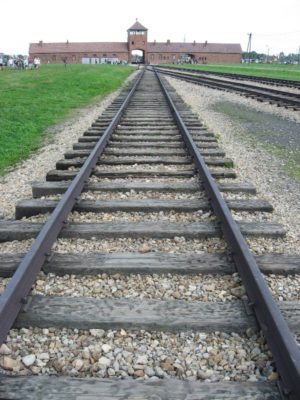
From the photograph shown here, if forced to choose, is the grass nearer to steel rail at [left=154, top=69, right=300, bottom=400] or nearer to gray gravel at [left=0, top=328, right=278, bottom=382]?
steel rail at [left=154, top=69, right=300, bottom=400]

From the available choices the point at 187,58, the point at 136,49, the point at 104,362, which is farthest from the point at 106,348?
the point at 187,58

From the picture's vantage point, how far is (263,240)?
12.3 feet

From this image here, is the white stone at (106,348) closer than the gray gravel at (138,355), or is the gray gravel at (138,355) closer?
the gray gravel at (138,355)

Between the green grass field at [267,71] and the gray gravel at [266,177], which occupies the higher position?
the green grass field at [267,71]

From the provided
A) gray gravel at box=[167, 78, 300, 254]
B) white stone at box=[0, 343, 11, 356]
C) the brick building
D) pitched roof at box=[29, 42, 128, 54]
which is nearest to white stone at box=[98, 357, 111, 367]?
white stone at box=[0, 343, 11, 356]

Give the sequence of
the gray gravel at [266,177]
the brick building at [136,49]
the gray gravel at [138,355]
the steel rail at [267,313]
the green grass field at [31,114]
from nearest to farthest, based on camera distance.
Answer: the steel rail at [267,313]
the gray gravel at [138,355]
the gray gravel at [266,177]
the green grass field at [31,114]
the brick building at [136,49]

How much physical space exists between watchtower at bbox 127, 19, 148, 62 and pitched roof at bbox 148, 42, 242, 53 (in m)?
2.07

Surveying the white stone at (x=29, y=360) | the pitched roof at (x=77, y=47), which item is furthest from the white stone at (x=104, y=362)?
the pitched roof at (x=77, y=47)

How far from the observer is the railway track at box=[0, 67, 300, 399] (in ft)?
6.86

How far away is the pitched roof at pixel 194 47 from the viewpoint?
10988cm

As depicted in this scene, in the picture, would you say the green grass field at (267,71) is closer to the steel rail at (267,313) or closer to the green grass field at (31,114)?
the green grass field at (31,114)

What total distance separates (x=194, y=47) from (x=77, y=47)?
31.8 meters

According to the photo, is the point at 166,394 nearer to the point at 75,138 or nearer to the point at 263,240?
the point at 263,240

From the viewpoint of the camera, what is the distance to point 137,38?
10869 centimetres
